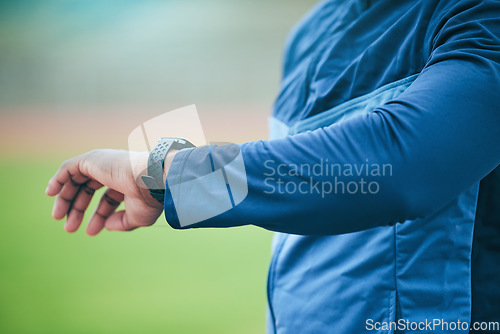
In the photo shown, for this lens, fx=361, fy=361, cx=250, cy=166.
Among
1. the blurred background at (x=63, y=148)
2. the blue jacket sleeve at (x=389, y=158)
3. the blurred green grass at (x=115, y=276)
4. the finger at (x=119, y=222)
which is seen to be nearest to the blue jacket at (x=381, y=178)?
the blue jacket sleeve at (x=389, y=158)

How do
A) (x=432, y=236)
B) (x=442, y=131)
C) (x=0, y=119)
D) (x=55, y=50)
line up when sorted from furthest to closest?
(x=55, y=50) → (x=0, y=119) → (x=432, y=236) → (x=442, y=131)

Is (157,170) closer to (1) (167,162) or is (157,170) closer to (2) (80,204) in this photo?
(1) (167,162)

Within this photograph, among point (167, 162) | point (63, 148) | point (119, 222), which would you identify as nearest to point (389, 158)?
point (167, 162)

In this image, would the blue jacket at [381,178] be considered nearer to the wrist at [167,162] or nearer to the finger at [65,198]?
the wrist at [167,162]

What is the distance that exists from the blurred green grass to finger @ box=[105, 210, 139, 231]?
1306 mm

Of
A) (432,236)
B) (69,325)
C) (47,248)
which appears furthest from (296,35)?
(47,248)

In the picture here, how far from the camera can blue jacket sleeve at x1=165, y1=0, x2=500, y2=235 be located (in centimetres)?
31

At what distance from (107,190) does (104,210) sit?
4cm

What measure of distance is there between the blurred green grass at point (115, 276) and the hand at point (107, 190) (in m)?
1.31

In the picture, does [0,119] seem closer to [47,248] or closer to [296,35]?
[296,35]

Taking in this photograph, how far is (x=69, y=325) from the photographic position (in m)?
1.74

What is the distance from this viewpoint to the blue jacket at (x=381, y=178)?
1.03ft

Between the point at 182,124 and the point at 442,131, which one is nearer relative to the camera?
the point at 442,131

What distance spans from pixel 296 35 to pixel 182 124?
0.46 m
